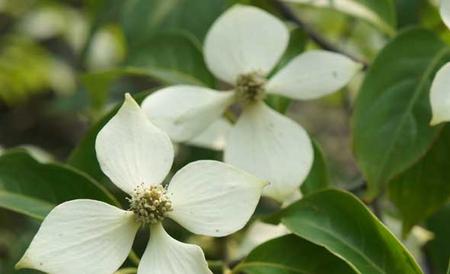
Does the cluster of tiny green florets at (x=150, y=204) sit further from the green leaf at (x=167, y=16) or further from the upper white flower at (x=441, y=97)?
the green leaf at (x=167, y=16)

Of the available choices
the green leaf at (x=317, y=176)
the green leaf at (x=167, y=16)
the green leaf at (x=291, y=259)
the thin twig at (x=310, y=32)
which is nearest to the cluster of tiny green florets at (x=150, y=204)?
the green leaf at (x=291, y=259)

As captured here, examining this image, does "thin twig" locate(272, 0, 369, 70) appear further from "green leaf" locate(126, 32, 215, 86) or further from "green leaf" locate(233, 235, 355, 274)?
"green leaf" locate(233, 235, 355, 274)

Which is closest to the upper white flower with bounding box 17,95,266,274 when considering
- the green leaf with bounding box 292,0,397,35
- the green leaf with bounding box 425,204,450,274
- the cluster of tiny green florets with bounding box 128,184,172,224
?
the cluster of tiny green florets with bounding box 128,184,172,224

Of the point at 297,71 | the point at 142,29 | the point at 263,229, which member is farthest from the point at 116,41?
the point at 297,71

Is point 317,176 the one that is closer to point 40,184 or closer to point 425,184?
point 425,184

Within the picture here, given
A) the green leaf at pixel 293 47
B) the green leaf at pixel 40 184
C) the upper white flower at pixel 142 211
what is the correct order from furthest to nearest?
the green leaf at pixel 293 47 → the green leaf at pixel 40 184 → the upper white flower at pixel 142 211

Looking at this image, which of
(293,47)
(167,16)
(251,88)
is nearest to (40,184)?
(251,88)

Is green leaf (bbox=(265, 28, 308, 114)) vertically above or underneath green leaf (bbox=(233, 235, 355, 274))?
above
